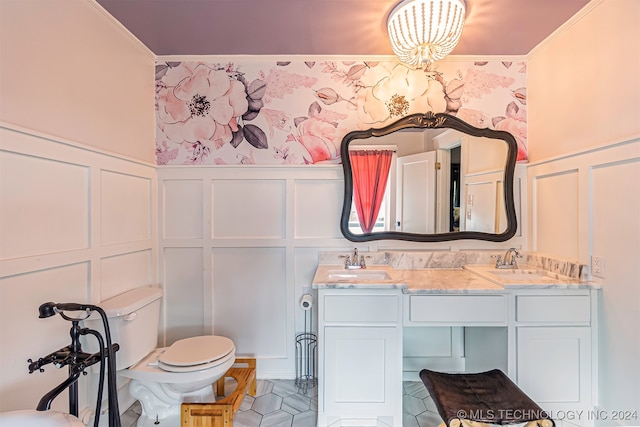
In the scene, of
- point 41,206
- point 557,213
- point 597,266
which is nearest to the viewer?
point 41,206

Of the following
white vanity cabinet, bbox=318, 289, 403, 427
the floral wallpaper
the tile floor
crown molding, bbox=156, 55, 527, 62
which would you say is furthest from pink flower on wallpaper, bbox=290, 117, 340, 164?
the tile floor

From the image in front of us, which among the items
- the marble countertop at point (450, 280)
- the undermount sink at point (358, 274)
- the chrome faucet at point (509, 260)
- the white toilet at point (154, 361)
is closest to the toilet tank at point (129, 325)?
the white toilet at point (154, 361)

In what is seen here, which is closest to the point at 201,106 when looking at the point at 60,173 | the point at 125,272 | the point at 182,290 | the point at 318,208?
the point at 60,173

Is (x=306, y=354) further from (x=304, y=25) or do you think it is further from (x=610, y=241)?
(x=304, y=25)

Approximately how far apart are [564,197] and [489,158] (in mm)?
516

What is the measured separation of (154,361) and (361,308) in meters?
1.21

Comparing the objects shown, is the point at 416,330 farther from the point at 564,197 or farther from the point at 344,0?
the point at 344,0

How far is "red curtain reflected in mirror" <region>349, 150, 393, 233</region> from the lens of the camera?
213 cm

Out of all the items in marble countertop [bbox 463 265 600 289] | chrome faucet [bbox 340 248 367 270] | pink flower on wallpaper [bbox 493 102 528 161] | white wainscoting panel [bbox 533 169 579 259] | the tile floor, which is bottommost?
the tile floor

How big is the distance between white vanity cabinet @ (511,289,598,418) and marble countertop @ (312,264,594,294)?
71mm

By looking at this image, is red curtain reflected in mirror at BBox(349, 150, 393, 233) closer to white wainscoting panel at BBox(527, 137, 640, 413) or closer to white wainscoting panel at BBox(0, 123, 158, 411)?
white wainscoting panel at BBox(527, 137, 640, 413)

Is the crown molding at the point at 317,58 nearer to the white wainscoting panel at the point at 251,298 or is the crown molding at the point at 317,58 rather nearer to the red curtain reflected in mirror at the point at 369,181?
the red curtain reflected in mirror at the point at 369,181

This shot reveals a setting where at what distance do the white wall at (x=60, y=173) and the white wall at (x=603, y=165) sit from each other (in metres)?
2.73

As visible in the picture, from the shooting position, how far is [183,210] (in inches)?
87.4
